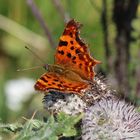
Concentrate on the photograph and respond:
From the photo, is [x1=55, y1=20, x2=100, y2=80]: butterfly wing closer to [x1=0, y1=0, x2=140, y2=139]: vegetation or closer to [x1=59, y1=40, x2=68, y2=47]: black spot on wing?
[x1=59, y1=40, x2=68, y2=47]: black spot on wing

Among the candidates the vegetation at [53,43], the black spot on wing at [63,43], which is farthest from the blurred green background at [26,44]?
the black spot on wing at [63,43]

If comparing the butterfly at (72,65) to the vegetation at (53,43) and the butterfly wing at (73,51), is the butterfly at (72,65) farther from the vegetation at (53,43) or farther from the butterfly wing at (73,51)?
the vegetation at (53,43)

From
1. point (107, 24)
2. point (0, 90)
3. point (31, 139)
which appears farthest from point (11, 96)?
point (31, 139)

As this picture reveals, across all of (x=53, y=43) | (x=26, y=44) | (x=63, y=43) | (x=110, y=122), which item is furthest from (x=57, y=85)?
(x=26, y=44)

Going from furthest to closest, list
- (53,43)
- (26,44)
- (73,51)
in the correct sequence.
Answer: (26,44)
(53,43)
(73,51)

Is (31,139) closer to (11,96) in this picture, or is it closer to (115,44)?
(115,44)

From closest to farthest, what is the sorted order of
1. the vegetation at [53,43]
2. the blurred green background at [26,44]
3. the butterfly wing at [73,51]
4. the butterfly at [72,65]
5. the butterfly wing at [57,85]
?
the butterfly wing at [57,85]
the butterfly at [72,65]
the butterfly wing at [73,51]
the vegetation at [53,43]
the blurred green background at [26,44]

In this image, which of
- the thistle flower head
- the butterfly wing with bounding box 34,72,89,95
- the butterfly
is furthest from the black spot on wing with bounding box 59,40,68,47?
the thistle flower head

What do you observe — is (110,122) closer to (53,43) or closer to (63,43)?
(63,43)
